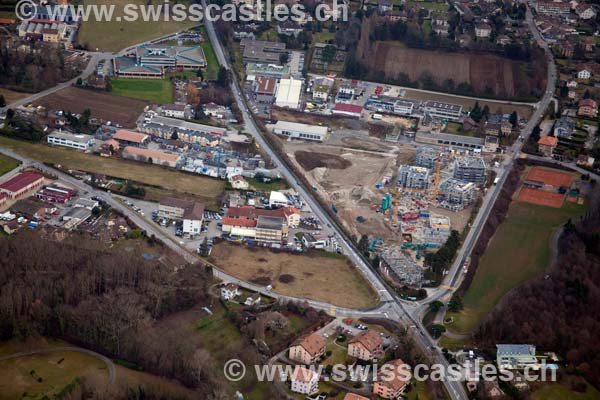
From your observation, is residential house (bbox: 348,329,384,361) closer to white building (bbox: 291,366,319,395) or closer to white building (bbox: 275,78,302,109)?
white building (bbox: 291,366,319,395)

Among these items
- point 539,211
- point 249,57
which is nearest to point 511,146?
point 539,211

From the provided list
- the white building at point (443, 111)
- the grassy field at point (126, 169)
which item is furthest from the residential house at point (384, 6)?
the grassy field at point (126, 169)

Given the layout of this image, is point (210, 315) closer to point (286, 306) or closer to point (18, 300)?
point (286, 306)

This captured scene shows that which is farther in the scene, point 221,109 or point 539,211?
point 221,109

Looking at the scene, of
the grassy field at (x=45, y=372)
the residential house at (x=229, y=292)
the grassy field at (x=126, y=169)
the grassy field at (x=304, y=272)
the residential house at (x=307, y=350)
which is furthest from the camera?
the grassy field at (x=126, y=169)

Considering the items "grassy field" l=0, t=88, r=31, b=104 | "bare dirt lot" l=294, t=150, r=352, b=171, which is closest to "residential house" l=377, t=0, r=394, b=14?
"bare dirt lot" l=294, t=150, r=352, b=171

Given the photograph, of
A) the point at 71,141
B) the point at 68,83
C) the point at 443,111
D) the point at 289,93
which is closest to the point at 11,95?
the point at 68,83

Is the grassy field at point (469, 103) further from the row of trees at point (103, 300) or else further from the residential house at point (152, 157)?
the row of trees at point (103, 300)
